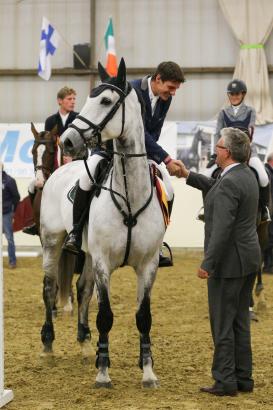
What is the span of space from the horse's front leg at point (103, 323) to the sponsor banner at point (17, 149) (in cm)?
1173

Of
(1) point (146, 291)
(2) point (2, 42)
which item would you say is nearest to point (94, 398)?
(1) point (146, 291)

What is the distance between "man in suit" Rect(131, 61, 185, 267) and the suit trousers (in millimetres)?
1063

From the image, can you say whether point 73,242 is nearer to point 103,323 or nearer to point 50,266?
point 103,323

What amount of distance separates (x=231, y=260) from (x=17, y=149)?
1284 cm

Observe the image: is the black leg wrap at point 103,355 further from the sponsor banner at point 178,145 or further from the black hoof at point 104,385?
the sponsor banner at point 178,145

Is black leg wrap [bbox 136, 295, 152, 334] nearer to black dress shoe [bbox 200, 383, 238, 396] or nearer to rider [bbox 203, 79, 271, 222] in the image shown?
black dress shoe [bbox 200, 383, 238, 396]

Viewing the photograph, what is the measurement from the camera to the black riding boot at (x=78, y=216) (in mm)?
7434

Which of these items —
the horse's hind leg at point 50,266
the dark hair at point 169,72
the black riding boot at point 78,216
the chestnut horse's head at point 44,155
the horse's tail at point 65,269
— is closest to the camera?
the dark hair at point 169,72

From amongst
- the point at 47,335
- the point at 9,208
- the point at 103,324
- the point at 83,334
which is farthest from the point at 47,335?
the point at 9,208

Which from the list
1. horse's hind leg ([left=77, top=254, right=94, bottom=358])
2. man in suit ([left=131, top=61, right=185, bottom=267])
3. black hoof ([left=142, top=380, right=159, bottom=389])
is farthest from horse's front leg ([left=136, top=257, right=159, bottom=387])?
horse's hind leg ([left=77, top=254, right=94, bottom=358])

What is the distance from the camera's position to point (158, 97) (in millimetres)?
7250

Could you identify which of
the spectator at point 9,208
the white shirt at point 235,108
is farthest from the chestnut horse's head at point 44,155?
the spectator at point 9,208

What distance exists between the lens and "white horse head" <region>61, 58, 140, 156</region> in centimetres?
651

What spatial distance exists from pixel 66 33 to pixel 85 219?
13487 millimetres
